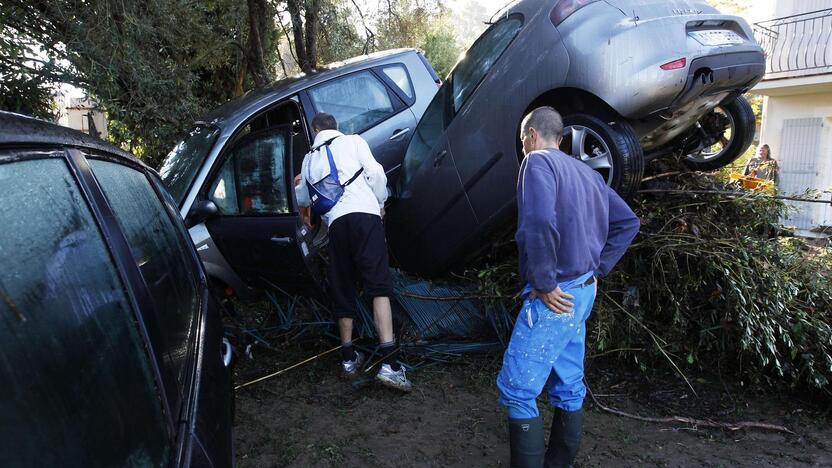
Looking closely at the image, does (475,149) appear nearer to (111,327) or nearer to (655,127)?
(655,127)

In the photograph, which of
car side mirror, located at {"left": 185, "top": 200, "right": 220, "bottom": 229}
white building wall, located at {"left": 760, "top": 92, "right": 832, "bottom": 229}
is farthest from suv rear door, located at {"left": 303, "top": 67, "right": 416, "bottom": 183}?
white building wall, located at {"left": 760, "top": 92, "right": 832, "bottom": 229}

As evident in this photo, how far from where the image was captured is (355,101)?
17.3 feet

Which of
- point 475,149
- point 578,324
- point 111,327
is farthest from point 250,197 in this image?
point 111,327

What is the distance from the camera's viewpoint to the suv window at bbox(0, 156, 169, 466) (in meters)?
0.89

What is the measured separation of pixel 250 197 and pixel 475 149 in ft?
5.80

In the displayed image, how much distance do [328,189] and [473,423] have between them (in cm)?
169

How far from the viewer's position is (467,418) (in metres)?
3.32

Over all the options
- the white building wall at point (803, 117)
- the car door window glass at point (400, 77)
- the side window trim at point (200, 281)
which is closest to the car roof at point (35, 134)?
the side window trim at point (200, 281)

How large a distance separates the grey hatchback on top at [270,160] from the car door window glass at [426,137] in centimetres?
69

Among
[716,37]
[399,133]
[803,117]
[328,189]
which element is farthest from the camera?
[803,117]

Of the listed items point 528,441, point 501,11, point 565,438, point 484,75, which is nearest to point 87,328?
point 528,441

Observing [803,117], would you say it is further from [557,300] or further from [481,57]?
[557,300]

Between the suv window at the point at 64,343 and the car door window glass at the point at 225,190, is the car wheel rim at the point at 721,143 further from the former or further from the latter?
the suv window at the point at 64,343

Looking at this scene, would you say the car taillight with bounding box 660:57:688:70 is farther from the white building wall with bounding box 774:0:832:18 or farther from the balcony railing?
the white building wall with bounding box 774:0:832:18
